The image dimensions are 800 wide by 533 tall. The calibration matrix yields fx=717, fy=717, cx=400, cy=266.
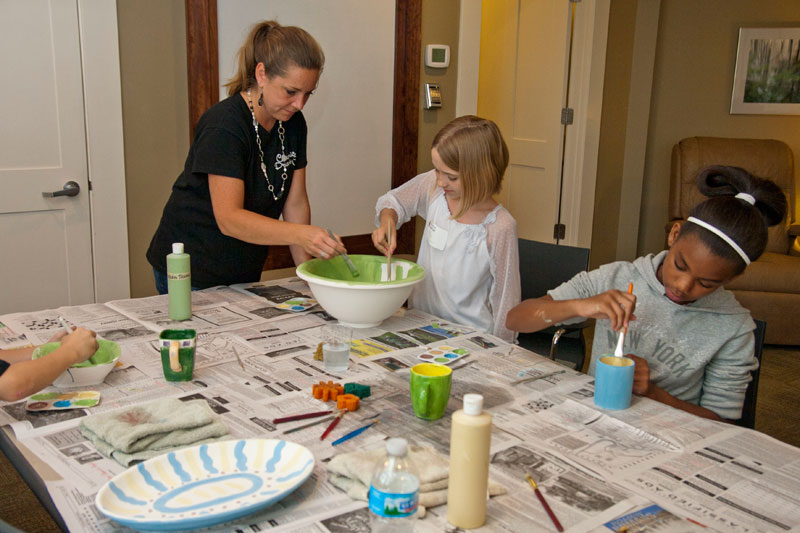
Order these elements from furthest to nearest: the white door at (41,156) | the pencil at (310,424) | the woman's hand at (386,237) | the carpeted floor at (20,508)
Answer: the white door at (41,156) < the carpeted floor at (20,508) < the woman's hand at (386,237) < the pencil at (310,424)

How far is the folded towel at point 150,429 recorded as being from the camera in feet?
3.84

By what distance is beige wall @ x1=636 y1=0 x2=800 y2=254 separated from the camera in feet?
15.7

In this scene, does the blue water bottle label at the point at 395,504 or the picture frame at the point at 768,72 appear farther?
the picture frame at the point at 768,72

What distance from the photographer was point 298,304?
81.7 inches

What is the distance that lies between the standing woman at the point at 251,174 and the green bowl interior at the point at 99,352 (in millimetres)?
537

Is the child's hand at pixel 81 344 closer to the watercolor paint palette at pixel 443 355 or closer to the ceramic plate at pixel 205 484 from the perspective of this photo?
the ceramic plate at pixel 205 484

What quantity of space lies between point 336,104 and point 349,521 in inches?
112

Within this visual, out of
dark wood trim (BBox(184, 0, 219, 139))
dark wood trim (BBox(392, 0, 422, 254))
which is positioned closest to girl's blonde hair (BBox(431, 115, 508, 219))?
dark wood trim (BBox(184, 0, 219, 139))

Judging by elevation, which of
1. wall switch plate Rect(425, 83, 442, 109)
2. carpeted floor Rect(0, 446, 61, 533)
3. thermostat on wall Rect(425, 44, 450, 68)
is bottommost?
carpeted floor Rect(0, 446, 61, 533)

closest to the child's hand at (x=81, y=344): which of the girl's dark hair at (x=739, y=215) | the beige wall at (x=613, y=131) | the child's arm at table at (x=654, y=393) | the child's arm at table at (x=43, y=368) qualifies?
the child's arm at table at (x=43, y=368)

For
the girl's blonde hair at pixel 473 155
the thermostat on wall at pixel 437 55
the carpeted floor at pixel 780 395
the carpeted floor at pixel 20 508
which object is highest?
the thermostat on wall at pixel 437 55

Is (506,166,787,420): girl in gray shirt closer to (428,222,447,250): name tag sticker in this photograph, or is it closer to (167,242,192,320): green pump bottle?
(428,222,447,250): name tag sticker

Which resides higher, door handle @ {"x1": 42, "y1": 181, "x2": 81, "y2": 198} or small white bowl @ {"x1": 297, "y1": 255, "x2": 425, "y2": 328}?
door handle @ {"x1": 42, "y1": 181, "x2": 81, "y2": 198}

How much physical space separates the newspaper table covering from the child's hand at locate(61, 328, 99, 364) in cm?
10
